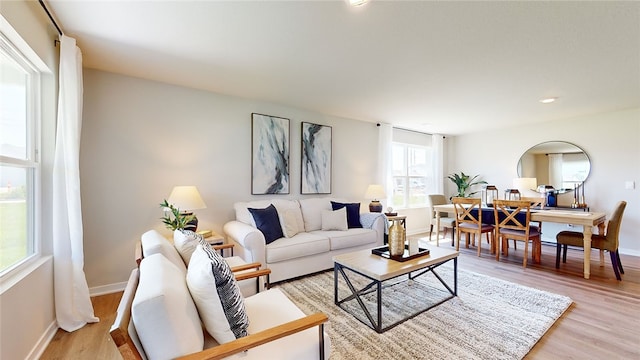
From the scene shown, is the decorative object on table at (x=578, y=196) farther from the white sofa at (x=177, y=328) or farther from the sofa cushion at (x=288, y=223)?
the white sofa at (x=177, y=328)

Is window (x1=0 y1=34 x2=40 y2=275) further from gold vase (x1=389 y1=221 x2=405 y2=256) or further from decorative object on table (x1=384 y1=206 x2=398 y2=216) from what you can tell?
decorative object on table (x1=384 y1=206 x2=398 y2=216)

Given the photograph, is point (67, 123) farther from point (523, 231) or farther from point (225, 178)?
point (523, 231)

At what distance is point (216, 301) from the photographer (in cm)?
114

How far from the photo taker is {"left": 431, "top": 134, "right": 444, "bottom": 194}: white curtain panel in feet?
20.2

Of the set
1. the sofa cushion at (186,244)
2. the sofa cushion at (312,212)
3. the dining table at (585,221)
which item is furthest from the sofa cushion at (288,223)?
the dining table at (585,221)

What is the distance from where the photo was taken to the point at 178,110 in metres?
3.20

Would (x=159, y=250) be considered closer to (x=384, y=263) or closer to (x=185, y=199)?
(x=185, y=199)

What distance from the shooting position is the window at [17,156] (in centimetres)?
165

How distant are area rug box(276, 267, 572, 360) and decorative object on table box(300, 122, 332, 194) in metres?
1.65

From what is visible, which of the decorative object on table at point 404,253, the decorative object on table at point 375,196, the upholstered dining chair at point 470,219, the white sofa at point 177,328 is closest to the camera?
the white sofa at point 177,328

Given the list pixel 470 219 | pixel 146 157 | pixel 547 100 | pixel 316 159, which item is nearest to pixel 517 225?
pixel 470 219

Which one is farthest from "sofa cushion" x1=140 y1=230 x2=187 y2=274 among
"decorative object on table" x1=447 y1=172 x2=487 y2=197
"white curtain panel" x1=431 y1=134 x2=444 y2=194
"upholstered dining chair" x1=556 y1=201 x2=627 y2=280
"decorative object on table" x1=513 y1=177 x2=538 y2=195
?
"decorative object on table" x1=447 y1=172 x2=487 y2=197

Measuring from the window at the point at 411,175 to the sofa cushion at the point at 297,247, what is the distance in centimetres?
290

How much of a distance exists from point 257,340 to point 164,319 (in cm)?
37
